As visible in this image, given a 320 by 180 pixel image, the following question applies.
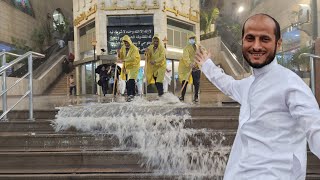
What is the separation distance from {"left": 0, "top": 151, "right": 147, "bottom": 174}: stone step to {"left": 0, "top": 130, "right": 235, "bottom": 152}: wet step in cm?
24

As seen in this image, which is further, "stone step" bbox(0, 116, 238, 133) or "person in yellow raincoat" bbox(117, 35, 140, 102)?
"person in yellow raincoat" bbox(117, 35, 140, 102)

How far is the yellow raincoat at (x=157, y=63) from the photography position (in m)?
9.19

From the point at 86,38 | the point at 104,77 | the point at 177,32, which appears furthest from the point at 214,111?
the point at 86,38

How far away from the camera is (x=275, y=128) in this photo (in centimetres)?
150

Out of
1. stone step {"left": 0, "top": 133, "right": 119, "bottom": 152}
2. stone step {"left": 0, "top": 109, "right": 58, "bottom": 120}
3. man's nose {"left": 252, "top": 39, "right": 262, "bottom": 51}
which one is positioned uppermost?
man's nose {"left": 252, "top": 39, "right": 262, "bottom": 51}

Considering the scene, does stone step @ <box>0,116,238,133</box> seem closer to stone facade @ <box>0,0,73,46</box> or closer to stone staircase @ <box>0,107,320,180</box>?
stone staircase @ <box>0,107,320,180</box>

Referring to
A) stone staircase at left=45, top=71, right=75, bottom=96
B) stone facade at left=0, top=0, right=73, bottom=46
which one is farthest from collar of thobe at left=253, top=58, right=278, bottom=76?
stone facade at left=0, top=0, right=73, bottom=46

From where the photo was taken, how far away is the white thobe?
1445mm

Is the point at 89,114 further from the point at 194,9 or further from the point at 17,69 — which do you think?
the point at 194,9

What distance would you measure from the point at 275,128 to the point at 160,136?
325 centimetres

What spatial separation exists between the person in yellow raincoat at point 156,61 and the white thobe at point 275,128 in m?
7.59

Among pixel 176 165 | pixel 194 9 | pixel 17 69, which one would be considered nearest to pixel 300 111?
pixel 176 165

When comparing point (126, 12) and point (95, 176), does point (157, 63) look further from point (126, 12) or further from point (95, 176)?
point (126, 12)

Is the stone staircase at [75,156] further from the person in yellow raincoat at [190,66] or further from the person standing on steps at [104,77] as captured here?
the person standing on steps at [104,77]
